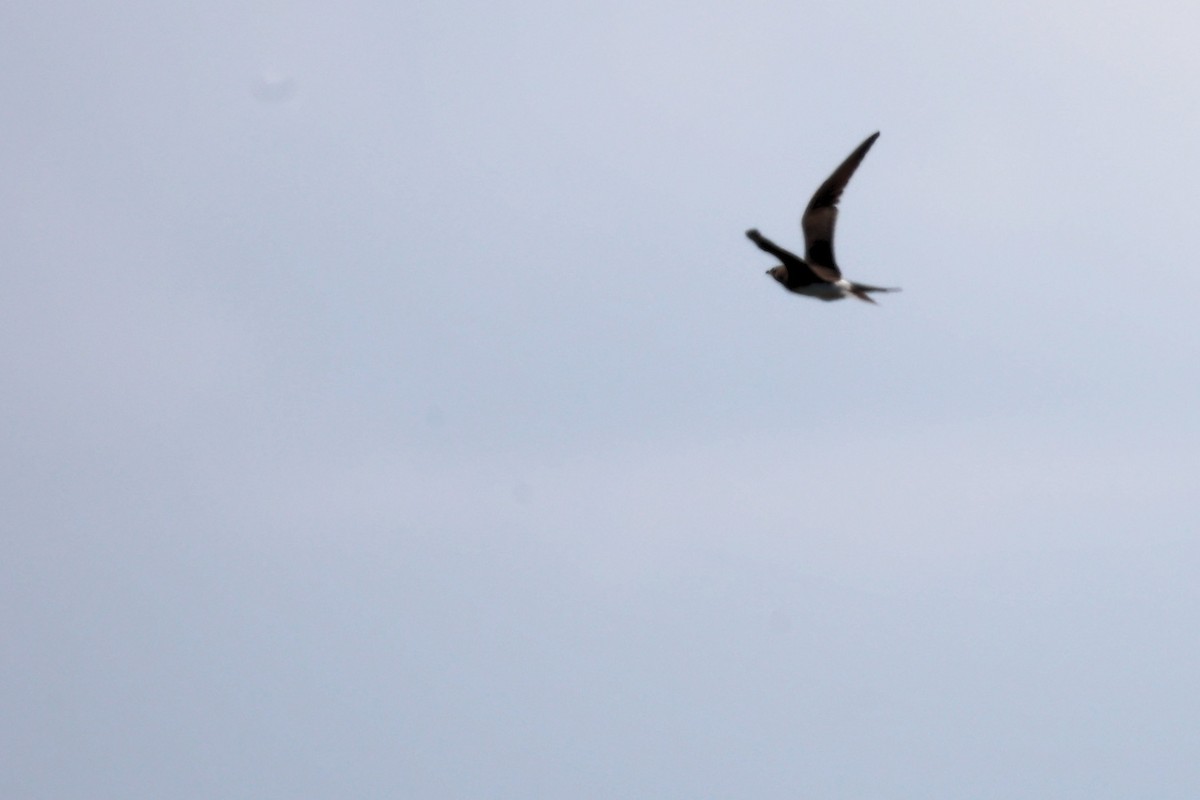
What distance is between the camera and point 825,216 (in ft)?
166

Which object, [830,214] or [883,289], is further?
[830,214]

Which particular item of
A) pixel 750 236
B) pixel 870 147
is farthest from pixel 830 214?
pixel 750 236

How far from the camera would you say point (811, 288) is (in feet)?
158

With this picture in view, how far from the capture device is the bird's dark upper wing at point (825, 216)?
50.3 metres

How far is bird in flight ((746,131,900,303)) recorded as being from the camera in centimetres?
4700

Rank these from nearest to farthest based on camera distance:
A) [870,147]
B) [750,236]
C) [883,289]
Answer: [750,236], [883,289], [870,147]

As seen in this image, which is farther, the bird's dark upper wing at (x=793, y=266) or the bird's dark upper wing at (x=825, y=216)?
the bird's dark upper wing at (x=825, y=216)

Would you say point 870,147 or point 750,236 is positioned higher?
point 870,147

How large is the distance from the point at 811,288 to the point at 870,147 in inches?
209

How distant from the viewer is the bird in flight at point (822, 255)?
47000mm

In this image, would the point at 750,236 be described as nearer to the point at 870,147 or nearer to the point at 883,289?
the point at 883,289

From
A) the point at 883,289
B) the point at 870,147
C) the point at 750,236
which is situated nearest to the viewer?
the point at 750,236

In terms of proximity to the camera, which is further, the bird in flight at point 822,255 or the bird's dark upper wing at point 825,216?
the bird's dark upper wing at point 825,216

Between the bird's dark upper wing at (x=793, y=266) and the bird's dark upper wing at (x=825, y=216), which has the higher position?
the bird's dark upper wing at (x=825, y=216)
